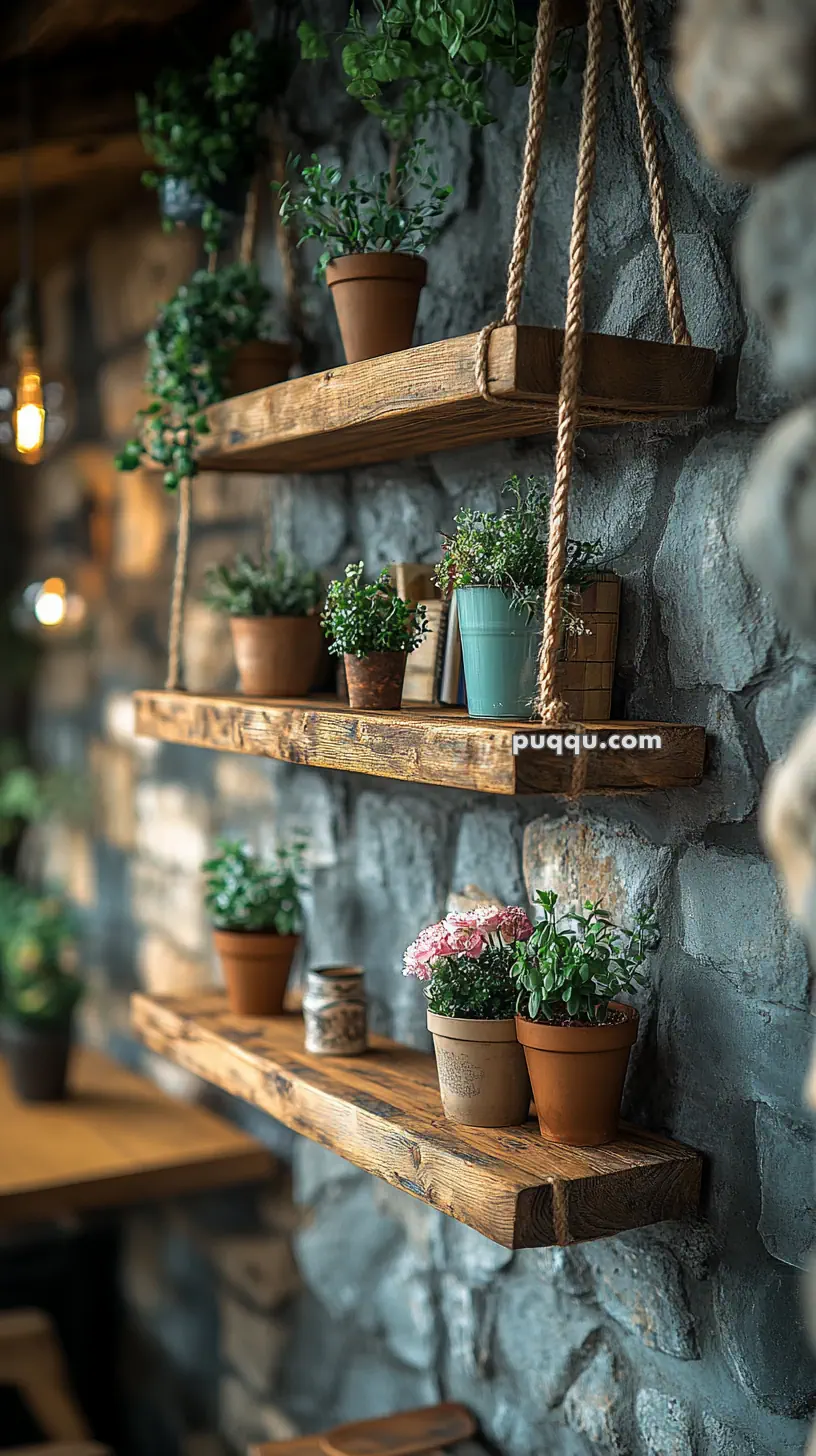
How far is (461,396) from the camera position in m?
1.34

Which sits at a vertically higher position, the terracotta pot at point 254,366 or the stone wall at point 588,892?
the terracotta pot at point 254,366

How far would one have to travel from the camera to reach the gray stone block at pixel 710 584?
54.0 inches

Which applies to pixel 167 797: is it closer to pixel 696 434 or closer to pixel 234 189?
pixel 234 189

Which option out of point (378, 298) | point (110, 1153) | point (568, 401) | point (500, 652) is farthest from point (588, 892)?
point (110, 1153)

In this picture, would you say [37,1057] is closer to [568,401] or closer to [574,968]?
[574,968]

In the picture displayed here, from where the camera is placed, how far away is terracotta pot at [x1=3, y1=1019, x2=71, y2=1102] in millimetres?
2744

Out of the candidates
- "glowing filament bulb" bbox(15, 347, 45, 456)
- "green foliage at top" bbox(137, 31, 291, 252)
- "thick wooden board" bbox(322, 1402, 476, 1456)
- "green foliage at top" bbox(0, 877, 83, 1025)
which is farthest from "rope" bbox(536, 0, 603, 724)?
"green foliage at top" bbox(0, 877, 83, 1025)

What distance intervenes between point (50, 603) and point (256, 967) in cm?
117

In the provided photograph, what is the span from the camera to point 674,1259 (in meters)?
1.46

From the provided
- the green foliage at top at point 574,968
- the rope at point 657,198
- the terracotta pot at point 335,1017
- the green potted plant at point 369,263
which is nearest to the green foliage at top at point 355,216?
the green potted plant at point 369,263

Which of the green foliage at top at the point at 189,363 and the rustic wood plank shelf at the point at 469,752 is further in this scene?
the green foliage at top at the point at 189,363

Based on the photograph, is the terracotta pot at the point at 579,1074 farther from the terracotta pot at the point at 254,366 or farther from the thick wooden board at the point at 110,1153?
the thick wooden board at the point at 110,1153

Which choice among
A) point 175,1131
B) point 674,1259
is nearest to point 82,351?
point 175,1131

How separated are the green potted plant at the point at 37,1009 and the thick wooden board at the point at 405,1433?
114cm
